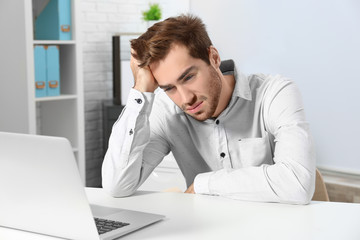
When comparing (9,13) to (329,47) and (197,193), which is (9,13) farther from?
(197,193)

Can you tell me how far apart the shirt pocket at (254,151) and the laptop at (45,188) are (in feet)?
2.37

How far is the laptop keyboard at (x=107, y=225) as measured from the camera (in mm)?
1312

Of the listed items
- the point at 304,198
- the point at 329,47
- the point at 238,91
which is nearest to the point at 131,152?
the point at 238,91

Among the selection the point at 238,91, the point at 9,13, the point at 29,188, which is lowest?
the point at 29,188

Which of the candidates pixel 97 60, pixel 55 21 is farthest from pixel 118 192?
pixel 97 60

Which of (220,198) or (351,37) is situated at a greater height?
(351,37)

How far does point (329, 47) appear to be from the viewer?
3.23 meters

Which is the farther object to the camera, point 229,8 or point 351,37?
point 229,8

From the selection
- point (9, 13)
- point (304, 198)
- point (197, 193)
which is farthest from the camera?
point (9, 13)

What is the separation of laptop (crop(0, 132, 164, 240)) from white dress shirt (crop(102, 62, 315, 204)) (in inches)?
18.6

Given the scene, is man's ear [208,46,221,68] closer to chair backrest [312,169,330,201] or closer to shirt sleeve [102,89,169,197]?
shirt sleeve [102,89,169,197]

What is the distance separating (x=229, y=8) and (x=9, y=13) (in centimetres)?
146

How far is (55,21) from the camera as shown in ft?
11.7

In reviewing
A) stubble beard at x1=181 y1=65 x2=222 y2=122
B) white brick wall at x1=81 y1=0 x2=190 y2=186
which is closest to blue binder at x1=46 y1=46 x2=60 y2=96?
white brick wall at x1=81 y1=0 x2=190 y2=186
